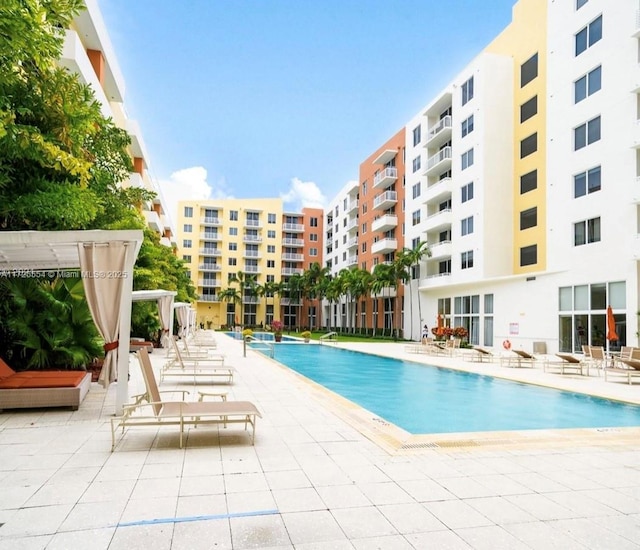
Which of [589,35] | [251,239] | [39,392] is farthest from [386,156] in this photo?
[39,392]

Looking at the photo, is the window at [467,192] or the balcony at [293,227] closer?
the window at [467,192]

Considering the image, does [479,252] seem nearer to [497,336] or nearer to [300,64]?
[497,336]

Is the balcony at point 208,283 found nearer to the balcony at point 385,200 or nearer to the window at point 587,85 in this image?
the balcony at point 385,200

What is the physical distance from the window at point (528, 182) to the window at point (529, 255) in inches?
135

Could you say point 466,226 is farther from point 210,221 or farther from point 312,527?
point 210,221

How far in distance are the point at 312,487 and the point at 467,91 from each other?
3535 cm

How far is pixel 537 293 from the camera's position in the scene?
2816 cm

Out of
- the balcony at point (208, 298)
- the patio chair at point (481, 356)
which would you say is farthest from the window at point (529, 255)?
the balcony at point (208, 298)

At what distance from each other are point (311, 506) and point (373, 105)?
2751 inches

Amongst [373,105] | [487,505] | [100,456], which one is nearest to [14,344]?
[100,456]

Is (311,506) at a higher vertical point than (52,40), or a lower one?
lower

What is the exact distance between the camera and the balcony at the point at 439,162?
124ft

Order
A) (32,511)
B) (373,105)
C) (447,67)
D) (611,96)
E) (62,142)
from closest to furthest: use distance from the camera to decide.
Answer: (32,511), (62,142), (611,96), (447,67), (373,105)

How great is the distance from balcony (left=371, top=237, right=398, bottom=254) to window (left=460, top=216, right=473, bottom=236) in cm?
1346
